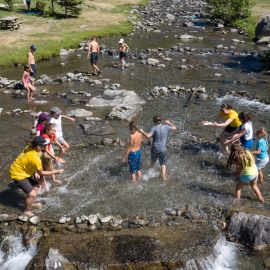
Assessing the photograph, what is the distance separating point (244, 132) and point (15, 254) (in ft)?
29.3

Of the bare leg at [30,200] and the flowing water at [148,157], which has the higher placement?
the bare leg at [30,200]

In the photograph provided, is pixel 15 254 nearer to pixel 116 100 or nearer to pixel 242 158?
pixel 242 158

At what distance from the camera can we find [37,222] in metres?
13.4

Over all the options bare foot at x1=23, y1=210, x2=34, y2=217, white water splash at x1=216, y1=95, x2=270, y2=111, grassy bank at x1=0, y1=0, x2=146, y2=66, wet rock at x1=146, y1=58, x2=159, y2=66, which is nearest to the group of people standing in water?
bare foot at x1=23, y1=210, x2=34, y2=217

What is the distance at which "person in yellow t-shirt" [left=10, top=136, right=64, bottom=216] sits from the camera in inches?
502

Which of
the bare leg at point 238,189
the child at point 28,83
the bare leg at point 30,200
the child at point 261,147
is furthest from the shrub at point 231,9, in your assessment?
the bare leg at point 30,200

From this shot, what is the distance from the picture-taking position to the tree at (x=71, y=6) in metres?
48.6

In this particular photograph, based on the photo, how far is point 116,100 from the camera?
2417 cm

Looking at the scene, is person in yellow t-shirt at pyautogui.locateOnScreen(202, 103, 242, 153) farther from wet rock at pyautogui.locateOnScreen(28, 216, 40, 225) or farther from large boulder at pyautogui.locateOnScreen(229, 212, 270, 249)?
wet rock at pyautogui.locateOnScreen(28, 216, 40, 225)

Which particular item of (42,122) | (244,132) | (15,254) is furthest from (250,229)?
(42,122)

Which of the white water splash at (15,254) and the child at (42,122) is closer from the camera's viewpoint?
the white water splash at (15,254)

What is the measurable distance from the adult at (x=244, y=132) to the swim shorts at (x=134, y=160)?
3.50 metres

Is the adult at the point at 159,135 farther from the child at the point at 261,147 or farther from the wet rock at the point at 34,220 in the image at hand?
the wet rock at the point at 34,220

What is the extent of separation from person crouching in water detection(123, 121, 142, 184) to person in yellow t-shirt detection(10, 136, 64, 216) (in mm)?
2829
